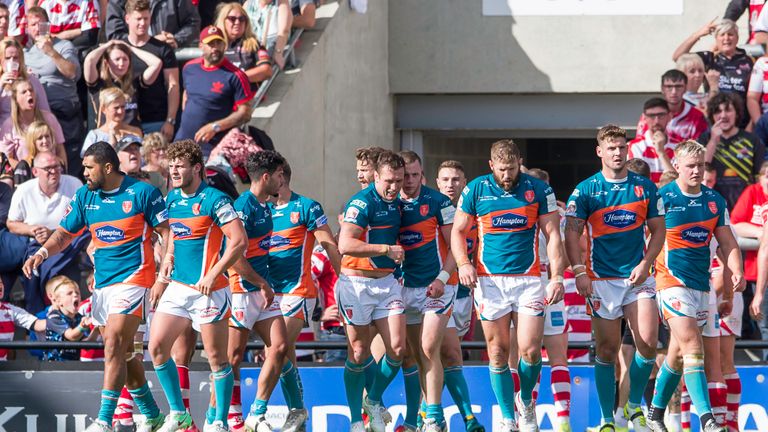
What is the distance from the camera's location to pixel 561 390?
408 inches

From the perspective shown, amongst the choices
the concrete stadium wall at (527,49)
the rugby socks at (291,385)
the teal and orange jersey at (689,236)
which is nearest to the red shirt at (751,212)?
the teal and orange jersey at (689,236)

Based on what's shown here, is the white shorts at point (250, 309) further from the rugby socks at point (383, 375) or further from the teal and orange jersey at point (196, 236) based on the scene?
the rugby socks at point (383, 375)

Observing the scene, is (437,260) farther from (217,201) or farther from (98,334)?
(98,334)

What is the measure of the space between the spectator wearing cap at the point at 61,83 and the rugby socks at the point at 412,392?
4.88 m

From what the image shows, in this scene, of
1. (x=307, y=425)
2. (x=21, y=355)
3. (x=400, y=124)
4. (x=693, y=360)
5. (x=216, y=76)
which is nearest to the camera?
(x=693, y=360)

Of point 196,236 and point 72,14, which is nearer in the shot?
point 196,236

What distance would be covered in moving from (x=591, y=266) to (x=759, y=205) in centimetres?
270

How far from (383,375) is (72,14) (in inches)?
258

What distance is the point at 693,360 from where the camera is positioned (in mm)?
10172

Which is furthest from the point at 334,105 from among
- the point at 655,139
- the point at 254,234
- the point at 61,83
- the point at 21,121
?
the point at 254,234

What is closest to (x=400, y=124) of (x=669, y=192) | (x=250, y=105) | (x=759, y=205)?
(x=250, y=105)

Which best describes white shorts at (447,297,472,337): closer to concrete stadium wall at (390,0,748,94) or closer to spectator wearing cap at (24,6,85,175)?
spectator wearing cap at (24,6,85,175)

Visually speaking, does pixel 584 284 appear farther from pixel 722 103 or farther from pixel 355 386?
pixel 722 103

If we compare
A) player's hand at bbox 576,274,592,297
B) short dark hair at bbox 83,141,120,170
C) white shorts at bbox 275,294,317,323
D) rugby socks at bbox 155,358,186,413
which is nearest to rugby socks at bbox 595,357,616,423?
player's hand at bbox 576,274,592,297
